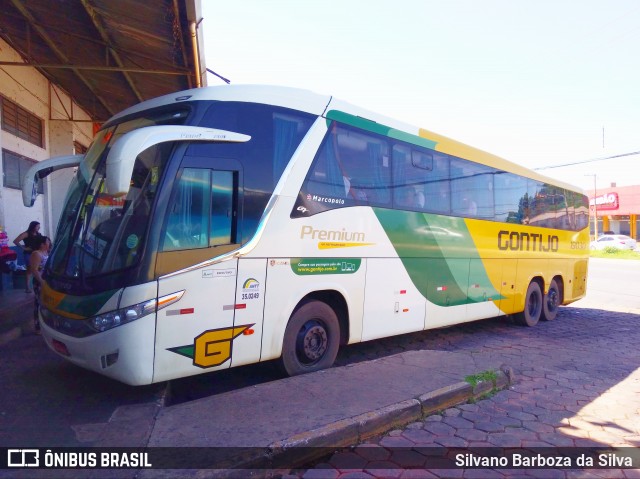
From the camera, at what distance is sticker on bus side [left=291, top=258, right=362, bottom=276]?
17.5 ft

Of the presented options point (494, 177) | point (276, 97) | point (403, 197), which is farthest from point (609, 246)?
point (276, 97)

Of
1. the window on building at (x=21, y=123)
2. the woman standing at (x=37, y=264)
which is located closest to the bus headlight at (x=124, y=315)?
the woman standing at (x=37, y=264)

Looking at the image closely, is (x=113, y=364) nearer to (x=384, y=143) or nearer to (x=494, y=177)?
(x=384, y=143)

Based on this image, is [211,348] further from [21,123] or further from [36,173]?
[21,123]

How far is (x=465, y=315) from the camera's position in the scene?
8352mm

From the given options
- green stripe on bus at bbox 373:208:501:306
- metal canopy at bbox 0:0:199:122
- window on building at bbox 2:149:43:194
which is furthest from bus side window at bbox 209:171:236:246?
window on building at bbox 2:149:43:194

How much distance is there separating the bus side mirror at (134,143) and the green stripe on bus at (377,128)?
5.99ft

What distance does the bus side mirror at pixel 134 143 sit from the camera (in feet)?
12.3

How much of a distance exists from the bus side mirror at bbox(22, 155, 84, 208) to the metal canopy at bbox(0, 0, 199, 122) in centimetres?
266

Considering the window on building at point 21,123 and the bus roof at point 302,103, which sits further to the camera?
the window on building at point 21,123

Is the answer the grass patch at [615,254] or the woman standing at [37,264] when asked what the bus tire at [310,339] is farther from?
the grass patch at [615,254]

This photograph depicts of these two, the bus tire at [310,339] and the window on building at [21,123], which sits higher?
the window on building at [21,123]

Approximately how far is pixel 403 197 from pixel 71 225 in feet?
14.2

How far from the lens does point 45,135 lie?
40.1 feet
